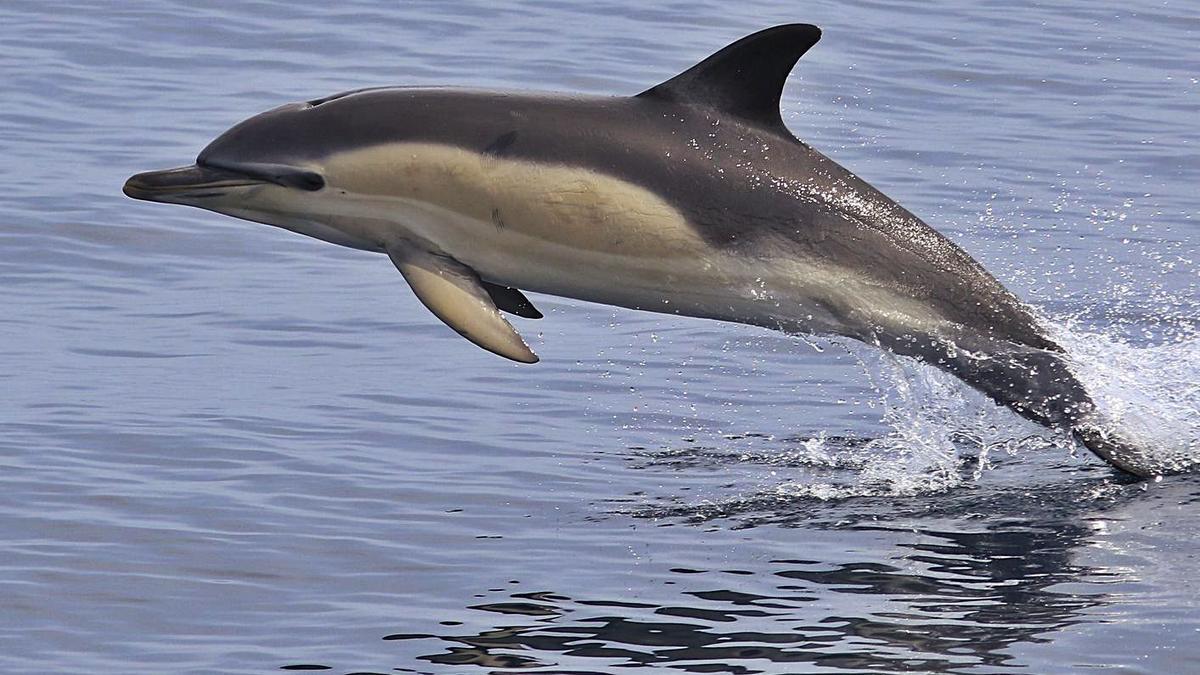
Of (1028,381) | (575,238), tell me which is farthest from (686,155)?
(1028,381)

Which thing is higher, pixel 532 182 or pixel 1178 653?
pixel 532 182

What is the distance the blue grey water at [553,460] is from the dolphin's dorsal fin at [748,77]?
140 centimetres

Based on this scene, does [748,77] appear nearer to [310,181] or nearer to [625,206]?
[625,206]

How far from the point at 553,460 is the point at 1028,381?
211 centimetres

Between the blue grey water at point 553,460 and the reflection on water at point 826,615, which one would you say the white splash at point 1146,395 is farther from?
the reflection on water at point 826,615

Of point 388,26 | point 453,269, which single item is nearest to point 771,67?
point 453,269

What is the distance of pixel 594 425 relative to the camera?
1052cm

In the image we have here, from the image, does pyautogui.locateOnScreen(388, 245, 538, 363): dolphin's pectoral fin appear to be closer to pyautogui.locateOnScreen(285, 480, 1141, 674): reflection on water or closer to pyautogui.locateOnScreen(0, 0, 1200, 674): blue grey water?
pyautogui.locateOnScreen(0, 0, 1200, 674): blue grey water

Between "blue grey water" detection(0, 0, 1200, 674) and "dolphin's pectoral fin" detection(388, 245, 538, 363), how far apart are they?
74 cm

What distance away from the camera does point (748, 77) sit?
28.8 feet

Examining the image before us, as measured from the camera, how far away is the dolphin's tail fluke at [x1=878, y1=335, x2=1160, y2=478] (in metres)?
9.05

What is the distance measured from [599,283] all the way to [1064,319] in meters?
4.64

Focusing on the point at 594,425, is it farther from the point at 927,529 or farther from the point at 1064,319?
the point at 1064,319

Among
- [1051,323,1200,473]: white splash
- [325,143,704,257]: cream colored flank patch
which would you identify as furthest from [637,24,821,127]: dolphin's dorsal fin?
[1051,323,1200,473]: white splash
